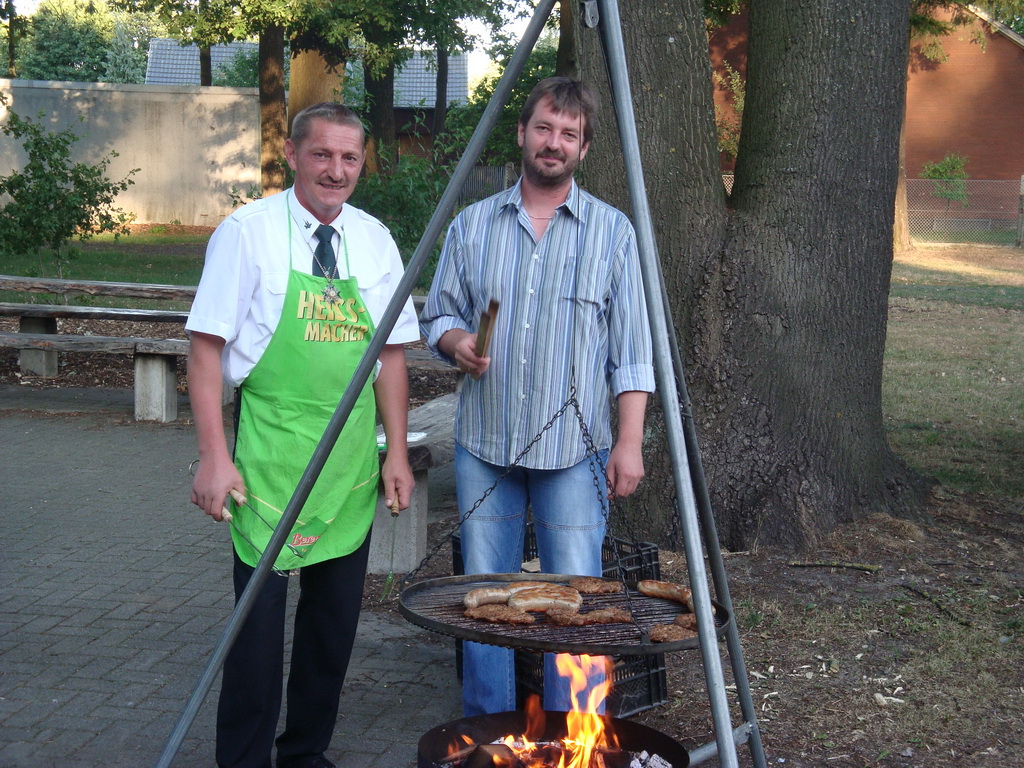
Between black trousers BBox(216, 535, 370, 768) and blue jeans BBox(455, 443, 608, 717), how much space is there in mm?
365

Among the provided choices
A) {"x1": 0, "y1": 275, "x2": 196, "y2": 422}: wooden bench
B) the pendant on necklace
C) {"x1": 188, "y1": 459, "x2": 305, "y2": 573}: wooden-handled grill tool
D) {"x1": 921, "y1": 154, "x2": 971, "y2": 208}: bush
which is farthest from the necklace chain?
{"x1": 921, "y1": 154, "x2": 971, "y2": 208}: bush

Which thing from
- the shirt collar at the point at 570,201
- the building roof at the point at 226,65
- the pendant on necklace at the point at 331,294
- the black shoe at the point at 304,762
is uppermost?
the building roof at the point at 226,65

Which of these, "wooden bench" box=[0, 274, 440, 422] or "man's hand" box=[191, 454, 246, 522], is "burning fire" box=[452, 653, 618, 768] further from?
"wooden bench" box=[0, 274, 440, 422]

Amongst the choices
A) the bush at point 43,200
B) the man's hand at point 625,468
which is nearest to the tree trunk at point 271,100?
the bush at point 43,200

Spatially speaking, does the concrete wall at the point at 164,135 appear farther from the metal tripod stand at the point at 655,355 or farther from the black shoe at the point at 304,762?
the metal tripod stand at the point at 655,355

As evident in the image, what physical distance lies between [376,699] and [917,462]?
15.8 ft

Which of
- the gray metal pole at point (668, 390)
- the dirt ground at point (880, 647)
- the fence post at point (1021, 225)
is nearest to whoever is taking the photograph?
the gray metal pole at point (668, 390)

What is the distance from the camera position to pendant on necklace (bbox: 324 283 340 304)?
126 inches

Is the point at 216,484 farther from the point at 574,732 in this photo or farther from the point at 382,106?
the point at 382,106

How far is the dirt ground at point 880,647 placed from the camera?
12.7ft

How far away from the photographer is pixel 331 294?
127 inches

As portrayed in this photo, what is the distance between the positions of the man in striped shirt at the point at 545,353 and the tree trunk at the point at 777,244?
2202mm

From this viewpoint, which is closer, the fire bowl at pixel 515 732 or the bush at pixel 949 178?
the fire bowl at pixel 515 732

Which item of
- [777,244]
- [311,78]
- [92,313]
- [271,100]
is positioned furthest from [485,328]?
[271,100]
